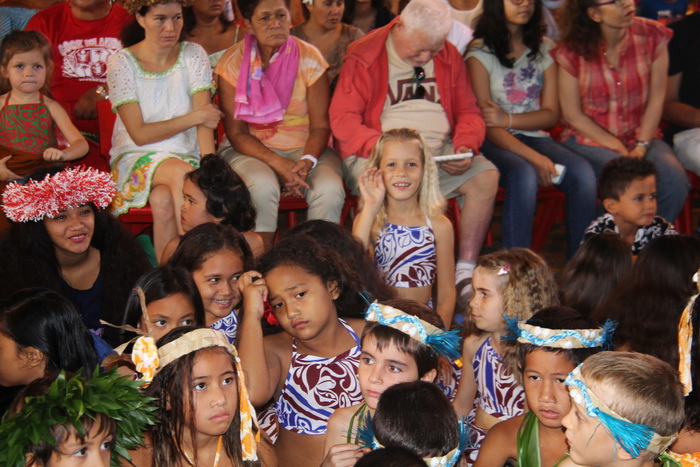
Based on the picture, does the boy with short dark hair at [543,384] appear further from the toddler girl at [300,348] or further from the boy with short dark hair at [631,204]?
the boy with short dark hair at [631,204]

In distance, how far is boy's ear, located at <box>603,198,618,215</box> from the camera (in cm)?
484

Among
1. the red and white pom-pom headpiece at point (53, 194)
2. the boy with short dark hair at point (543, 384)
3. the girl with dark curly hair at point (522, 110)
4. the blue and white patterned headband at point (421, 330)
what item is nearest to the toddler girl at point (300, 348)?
the blue and white patterned headband at point (421, 330)

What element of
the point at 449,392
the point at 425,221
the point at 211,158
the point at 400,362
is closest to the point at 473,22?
the point at 425,221

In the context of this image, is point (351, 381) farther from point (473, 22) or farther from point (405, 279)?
point (473, 22)

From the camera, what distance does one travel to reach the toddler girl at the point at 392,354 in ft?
9.25

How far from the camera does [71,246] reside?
3.90 meters

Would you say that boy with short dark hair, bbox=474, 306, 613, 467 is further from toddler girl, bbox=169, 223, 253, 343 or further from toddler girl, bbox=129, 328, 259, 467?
toddler girl, bbox=169, 223, 253, 343

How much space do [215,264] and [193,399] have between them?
1.10 metres

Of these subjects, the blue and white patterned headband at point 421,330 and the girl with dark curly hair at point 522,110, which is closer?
the blue and white patterned headband at point 421,330

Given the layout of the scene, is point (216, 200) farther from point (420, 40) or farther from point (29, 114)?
point (420, 40)

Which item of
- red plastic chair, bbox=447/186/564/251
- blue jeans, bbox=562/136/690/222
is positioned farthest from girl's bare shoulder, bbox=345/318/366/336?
blue jeans, bbox=562/136/690/222

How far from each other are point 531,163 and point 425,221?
3.63 ft

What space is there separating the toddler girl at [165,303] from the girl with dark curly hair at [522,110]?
226cm

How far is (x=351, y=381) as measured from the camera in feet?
10.6
